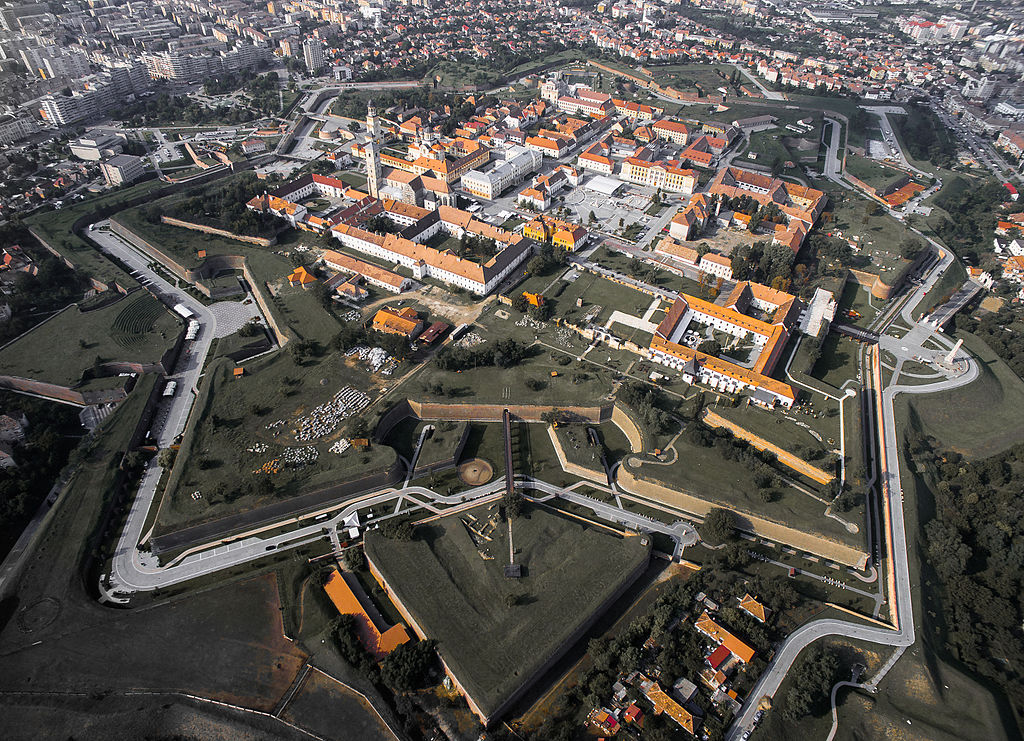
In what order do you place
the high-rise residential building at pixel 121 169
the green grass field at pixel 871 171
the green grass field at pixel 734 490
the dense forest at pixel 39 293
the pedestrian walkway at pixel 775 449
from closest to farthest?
1. the green grass field at pixel 734 490
2. the pedestrian walkway at pixel 775 449
3. the dense forest at pixel 39 293
4. the high-rise residential building at pixel 121 169
5. the green grass field at pixel 871 171

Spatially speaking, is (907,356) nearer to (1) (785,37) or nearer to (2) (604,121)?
(2) (604,121)

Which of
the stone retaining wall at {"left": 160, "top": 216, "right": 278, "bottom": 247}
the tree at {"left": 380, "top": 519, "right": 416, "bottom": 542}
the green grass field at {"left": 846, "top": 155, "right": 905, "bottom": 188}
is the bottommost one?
the stone retaining wall at {"left": 160, "top": 216, "right": 278, "bottom": 247}

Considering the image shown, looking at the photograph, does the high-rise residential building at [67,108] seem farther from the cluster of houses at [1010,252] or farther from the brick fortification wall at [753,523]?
the cluster of houses at [1010,252]

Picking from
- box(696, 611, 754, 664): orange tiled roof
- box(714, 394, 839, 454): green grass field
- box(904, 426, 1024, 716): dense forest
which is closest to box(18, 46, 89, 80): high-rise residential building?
box(714, 394, 839, 454): green grass field

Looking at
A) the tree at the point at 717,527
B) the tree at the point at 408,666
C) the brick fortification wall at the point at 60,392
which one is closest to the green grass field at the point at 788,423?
the tree at the point at 717,527

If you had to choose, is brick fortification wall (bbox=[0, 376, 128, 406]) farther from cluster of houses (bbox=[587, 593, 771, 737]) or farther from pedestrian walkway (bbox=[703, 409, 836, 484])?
pedestrian walkway (bbox=[703, 409, 836, 484])
